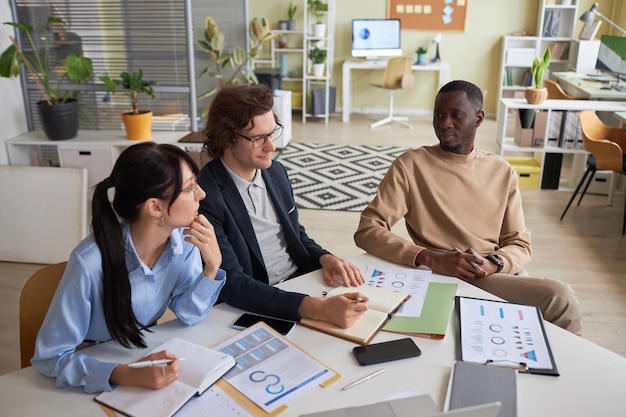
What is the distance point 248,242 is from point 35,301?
2.16ft

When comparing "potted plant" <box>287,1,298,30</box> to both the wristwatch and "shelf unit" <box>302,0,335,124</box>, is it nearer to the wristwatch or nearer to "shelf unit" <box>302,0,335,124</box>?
"shelf unit" <box>302,0,335,124</box>

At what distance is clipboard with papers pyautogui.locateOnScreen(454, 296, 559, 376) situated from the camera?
138 centimetres

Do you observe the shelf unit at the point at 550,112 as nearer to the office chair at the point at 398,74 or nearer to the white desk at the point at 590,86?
the white desk at the point at 590,86

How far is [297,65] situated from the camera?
25.7 feet

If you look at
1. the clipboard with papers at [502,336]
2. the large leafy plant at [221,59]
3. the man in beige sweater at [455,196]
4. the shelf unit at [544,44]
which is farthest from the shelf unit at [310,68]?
the clipboard with papers at [502,336]

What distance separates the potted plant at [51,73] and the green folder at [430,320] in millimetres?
3110

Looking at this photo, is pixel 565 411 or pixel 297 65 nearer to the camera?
Answer: pixel 565 411

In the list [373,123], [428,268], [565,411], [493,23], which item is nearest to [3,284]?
[428,268]

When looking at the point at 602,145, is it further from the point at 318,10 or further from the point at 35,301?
the point at 318,10

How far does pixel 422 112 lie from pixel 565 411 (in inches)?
277

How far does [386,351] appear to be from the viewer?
1.42 m

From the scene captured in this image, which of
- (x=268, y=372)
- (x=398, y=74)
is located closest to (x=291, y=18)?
(x=398, y=74)

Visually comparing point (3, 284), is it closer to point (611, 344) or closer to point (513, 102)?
point (611, 344)

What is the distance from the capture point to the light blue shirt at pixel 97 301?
1.29m
